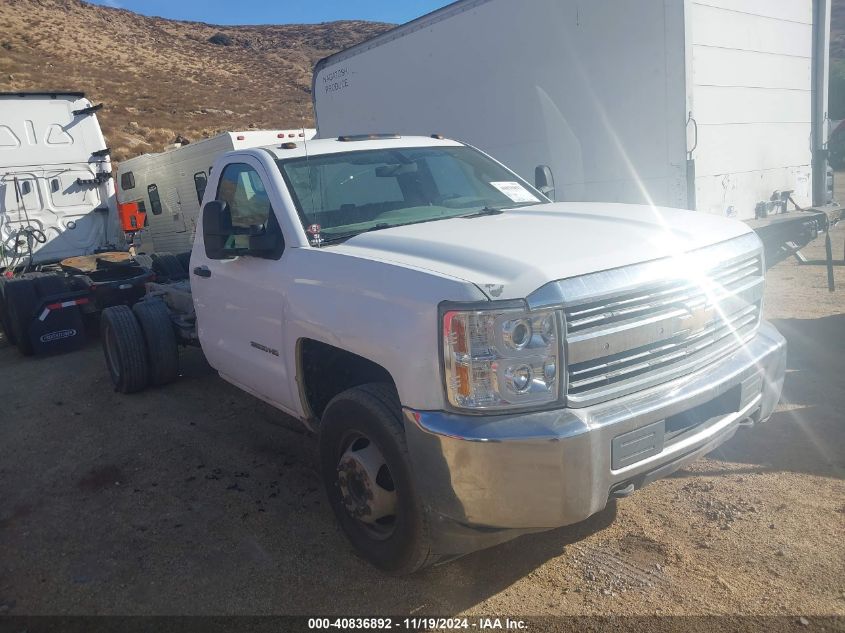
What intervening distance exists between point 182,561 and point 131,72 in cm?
4892

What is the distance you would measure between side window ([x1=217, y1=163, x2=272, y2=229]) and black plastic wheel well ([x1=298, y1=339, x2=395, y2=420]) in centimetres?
85

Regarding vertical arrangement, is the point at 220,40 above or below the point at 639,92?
above

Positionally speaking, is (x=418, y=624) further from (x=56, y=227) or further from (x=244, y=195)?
(x=56, y=227)

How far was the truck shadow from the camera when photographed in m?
4.17

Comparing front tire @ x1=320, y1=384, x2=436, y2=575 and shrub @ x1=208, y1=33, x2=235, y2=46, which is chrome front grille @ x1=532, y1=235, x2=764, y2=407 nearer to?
front tire @ x1=320, y1=384, x2=436, y2=575

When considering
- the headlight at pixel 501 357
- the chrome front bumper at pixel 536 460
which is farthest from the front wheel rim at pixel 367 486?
the headlight at pixel 501 357

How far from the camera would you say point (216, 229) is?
4016mm

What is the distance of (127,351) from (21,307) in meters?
2.96

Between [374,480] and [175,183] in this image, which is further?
[175,183]

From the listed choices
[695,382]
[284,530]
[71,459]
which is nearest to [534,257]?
[695,382]

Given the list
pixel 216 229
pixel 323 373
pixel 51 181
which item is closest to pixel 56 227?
pixel 51 181

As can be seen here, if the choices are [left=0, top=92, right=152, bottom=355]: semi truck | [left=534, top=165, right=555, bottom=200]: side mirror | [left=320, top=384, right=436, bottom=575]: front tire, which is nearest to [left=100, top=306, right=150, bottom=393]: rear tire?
[left=0, top=92, right=152, bottom=355]: semi truck

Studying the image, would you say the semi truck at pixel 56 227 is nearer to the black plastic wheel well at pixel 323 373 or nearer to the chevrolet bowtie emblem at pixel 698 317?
the black plastic wheel well at pixel 323 373

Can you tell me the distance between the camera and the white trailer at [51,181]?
1012cm
